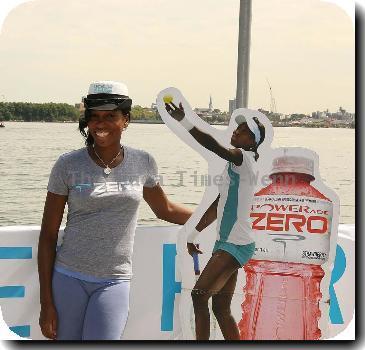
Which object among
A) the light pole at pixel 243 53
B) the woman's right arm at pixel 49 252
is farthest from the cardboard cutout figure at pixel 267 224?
the woman's right arm at pixel 49 252

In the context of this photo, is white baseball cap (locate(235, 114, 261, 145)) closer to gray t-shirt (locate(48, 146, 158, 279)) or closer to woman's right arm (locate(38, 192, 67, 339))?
gray t-shirt (locate(48, 146, 158, 279))

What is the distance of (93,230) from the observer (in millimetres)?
2570

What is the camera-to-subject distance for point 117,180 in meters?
2.59

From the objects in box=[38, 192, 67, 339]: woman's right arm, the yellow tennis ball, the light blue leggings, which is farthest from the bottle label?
box=[38, 192, 67, 339]: woman's right arm

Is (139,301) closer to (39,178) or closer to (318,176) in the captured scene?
(39,178)

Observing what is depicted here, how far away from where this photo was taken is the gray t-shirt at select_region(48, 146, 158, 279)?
2.53m

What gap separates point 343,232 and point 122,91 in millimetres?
1506

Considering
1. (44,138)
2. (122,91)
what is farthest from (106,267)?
(44,138)

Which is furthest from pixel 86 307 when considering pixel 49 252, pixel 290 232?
pixel 290 232

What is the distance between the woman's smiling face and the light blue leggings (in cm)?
62

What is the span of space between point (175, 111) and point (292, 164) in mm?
671

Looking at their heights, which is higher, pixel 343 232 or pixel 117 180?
pixel 117 180

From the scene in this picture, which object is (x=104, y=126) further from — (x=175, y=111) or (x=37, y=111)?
(x=37, y=111)

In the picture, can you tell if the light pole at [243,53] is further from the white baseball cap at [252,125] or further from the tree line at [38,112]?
the tree line at [38,112]
